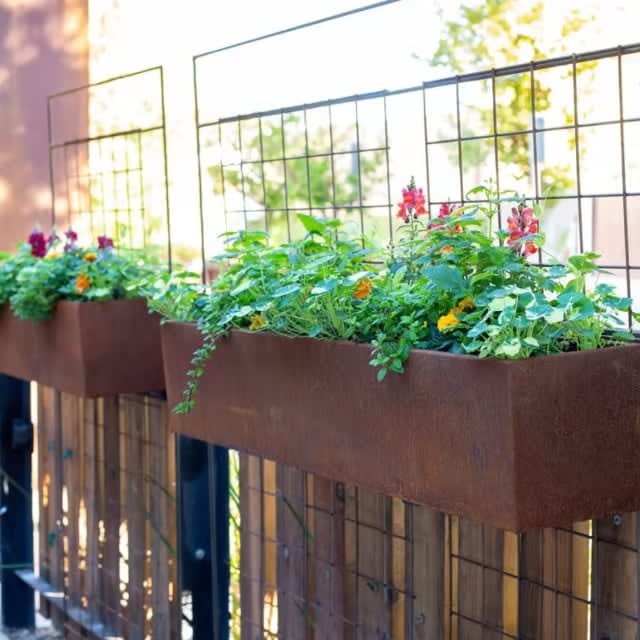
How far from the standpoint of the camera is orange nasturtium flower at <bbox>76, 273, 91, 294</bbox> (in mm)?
2797

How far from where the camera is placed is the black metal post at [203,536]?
9.07 feet

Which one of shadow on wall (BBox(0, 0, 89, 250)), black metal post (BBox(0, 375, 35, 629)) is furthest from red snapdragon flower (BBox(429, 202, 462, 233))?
shadow on wall (BBox(0, 0, 89, 250))

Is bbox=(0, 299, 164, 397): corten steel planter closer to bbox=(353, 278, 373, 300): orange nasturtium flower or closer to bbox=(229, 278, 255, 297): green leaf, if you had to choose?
bbox=(229, 278, 255, 297): green leaf

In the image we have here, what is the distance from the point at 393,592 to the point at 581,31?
504 centimetres

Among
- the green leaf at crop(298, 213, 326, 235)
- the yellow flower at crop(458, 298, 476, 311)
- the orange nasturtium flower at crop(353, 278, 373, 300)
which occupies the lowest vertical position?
the yellow flower at crop(458, 298, 476, 311)

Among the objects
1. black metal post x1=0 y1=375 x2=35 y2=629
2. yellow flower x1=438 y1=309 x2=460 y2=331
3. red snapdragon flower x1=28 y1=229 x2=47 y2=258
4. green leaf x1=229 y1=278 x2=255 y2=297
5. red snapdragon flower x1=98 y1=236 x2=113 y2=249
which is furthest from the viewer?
black metal post x1=0 y1=375 x2=35 y2=629

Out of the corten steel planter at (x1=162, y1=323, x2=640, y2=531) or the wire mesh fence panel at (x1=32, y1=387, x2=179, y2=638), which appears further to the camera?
the wire mesh fence panel at (x1=32, y1=387, x2=179, y2=638)

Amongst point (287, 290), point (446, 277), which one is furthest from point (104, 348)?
point (446, 277)

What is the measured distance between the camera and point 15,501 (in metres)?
3.89

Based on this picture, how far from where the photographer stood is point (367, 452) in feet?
5.62

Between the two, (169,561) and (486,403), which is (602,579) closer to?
(486,403)

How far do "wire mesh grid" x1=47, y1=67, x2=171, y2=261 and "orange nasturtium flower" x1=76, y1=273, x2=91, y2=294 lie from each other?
224mm

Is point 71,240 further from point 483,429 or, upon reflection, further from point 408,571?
point 483,429

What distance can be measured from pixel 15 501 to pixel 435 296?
2.60m
